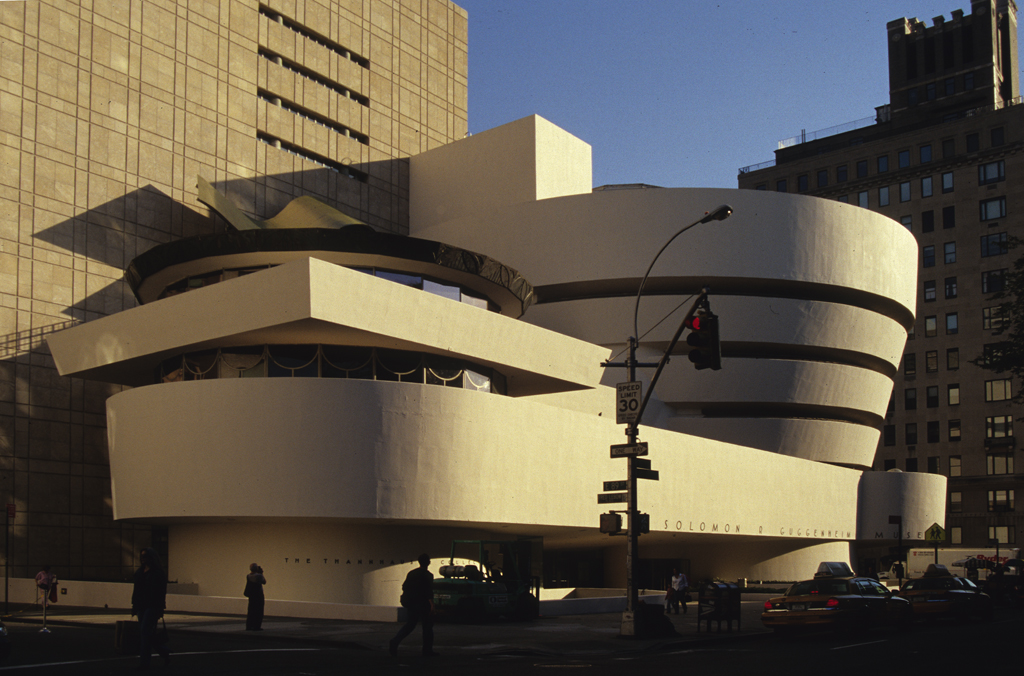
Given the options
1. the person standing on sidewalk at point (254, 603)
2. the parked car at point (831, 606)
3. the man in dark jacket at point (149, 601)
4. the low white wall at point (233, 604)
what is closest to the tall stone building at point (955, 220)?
the low white wall at point (233, 604)

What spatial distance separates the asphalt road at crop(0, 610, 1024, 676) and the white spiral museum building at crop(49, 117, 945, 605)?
30.1ft

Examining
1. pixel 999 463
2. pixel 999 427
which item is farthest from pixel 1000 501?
pixel 999 427

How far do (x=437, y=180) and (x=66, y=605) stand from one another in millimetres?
32128

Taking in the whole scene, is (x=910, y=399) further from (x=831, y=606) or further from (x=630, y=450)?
(x=630, y=450)

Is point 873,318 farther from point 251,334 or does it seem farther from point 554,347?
point 251,334

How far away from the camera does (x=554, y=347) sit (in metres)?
36.5

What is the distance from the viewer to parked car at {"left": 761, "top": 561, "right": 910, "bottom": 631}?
2230 cm

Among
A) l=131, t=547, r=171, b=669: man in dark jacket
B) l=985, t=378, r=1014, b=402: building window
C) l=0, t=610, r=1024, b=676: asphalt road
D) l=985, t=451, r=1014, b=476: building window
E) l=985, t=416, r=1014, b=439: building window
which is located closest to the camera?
l=131, t=547, r=171, b=669: man in dark jacket

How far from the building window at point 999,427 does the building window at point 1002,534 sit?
765 centimetres

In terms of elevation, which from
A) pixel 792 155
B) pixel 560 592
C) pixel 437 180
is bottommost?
pixel 560 592

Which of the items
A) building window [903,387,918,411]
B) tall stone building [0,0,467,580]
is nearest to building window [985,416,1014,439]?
building window [903,387,918,411]

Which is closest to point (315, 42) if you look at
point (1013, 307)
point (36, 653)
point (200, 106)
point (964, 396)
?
point (200, 106)

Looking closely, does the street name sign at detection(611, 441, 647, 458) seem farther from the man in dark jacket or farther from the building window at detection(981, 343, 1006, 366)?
the building window at detection(981, 343, 1006, 366)

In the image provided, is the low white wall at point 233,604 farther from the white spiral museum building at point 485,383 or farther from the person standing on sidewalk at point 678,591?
the white spiral museum building at point 485,383
